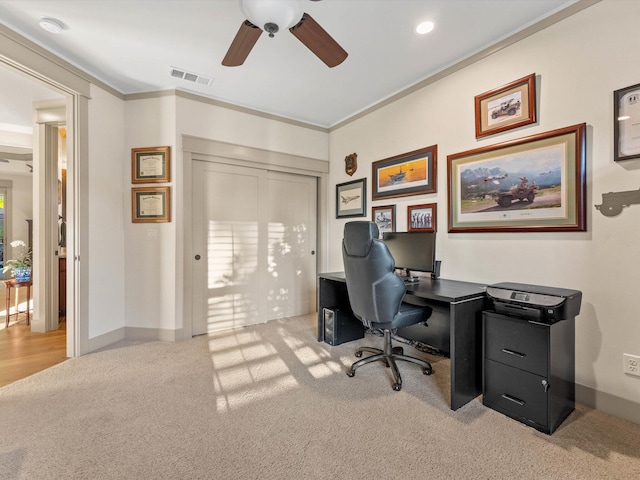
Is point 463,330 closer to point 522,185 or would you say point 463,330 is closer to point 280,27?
point 522,185

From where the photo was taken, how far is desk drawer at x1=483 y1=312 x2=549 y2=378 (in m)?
1.70

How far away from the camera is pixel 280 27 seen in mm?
1758

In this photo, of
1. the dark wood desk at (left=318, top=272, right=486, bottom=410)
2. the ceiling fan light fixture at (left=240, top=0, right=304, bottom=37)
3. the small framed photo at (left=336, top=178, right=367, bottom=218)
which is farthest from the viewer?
the small framed photo at (left=336, top=178, right=367, bottom=218)

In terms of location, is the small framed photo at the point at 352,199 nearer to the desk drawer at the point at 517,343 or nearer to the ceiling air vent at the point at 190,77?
the ceiling air vent at the point at 190,77

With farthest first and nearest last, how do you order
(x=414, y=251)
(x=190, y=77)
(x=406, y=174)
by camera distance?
(x=406, y=174)
(x=190, y=77)
(x=414, y=251)

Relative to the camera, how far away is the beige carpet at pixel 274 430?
144 cm

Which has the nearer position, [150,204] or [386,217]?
[150,204]

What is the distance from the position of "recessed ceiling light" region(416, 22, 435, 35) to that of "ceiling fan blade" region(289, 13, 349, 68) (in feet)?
2.32

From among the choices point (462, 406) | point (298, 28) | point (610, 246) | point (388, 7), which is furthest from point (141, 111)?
point (610, 246)

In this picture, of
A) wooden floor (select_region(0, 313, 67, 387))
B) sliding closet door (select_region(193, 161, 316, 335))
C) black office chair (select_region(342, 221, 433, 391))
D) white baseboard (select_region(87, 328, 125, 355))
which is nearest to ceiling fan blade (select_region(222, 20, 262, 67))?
black office chair (select_region(342, 221, 433, 391))

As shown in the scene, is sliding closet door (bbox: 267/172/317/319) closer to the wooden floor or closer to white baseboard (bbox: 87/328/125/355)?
white baseboard (bbox: 87/328/125/355)

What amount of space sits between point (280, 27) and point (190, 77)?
65.6 inches

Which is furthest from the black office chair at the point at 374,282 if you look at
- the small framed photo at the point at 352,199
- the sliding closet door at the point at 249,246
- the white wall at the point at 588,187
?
the sliding closet door at the point at 249,246

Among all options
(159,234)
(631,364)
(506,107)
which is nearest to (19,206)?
(159,234)
